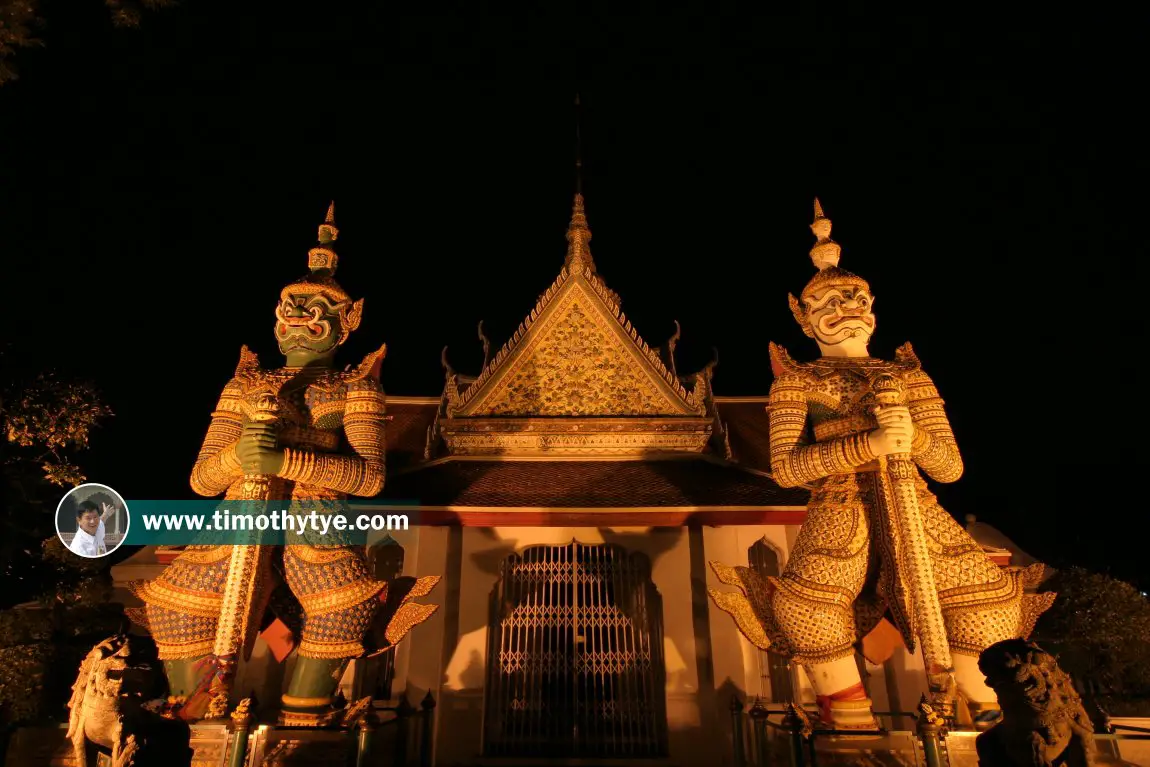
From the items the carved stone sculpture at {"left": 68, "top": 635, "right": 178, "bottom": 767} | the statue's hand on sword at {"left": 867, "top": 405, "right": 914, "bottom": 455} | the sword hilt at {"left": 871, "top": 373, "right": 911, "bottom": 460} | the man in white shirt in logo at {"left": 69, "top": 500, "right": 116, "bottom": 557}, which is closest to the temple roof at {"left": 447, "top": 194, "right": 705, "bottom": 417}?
the sword hilt at {"left": 871, "top": 373, "right": 911, "bottom": 460}

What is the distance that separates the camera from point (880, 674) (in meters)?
6.92

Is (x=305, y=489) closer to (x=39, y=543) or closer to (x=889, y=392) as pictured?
(x=39, y=543)

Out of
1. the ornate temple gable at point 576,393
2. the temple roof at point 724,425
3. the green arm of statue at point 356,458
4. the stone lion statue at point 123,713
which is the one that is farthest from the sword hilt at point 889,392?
the stone lion statue at point 123,713

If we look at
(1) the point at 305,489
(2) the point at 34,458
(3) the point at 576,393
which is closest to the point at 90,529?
(2) the point at 34,458

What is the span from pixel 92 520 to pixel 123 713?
16.5 feet

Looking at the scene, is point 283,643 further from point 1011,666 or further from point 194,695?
point 1011,666

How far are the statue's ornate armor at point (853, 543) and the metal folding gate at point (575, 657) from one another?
211 centimetres

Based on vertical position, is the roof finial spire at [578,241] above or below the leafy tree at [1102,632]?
above

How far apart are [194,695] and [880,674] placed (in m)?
5.96

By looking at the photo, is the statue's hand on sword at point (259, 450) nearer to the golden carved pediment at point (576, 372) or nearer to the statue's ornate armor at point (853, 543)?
the statue's ornate armor at point (853, 543)

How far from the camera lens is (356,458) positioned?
17.1ft

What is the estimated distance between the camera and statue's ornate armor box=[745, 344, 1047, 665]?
15.3 feet

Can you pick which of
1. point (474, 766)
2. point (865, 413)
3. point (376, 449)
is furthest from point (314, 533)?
point (865, 413)

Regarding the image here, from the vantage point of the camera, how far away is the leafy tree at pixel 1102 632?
27.4 feet
